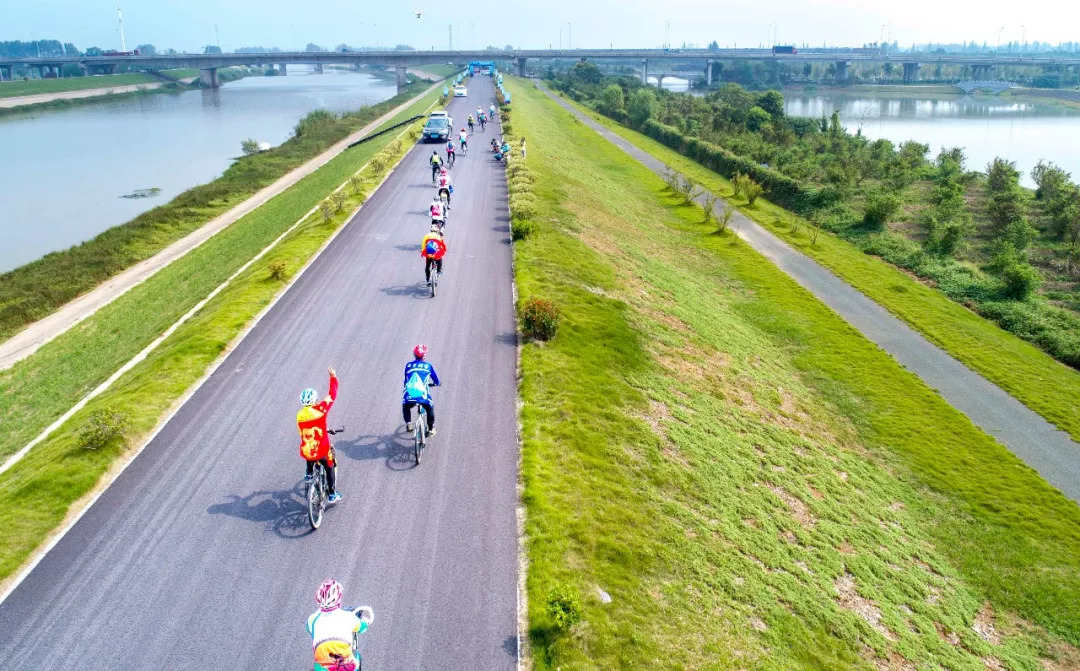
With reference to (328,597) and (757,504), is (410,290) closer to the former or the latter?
(757,504)

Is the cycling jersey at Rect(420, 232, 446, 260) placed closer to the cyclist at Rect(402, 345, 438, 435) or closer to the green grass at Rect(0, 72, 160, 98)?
the cyclist at Rect(402, 345, 438, 435)

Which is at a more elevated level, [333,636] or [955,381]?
[333,636]

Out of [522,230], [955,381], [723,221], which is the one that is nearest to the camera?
[955,381]

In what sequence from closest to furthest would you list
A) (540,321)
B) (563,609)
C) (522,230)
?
(563,609)
(540,321)
(522,230)

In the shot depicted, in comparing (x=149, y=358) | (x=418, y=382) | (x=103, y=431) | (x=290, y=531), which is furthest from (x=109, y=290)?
(x=290, y=531)

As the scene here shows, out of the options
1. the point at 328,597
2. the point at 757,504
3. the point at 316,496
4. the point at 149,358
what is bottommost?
the point at 757,504

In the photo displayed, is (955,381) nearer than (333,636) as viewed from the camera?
No

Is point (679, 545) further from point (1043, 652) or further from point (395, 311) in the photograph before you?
point (395, 311)
